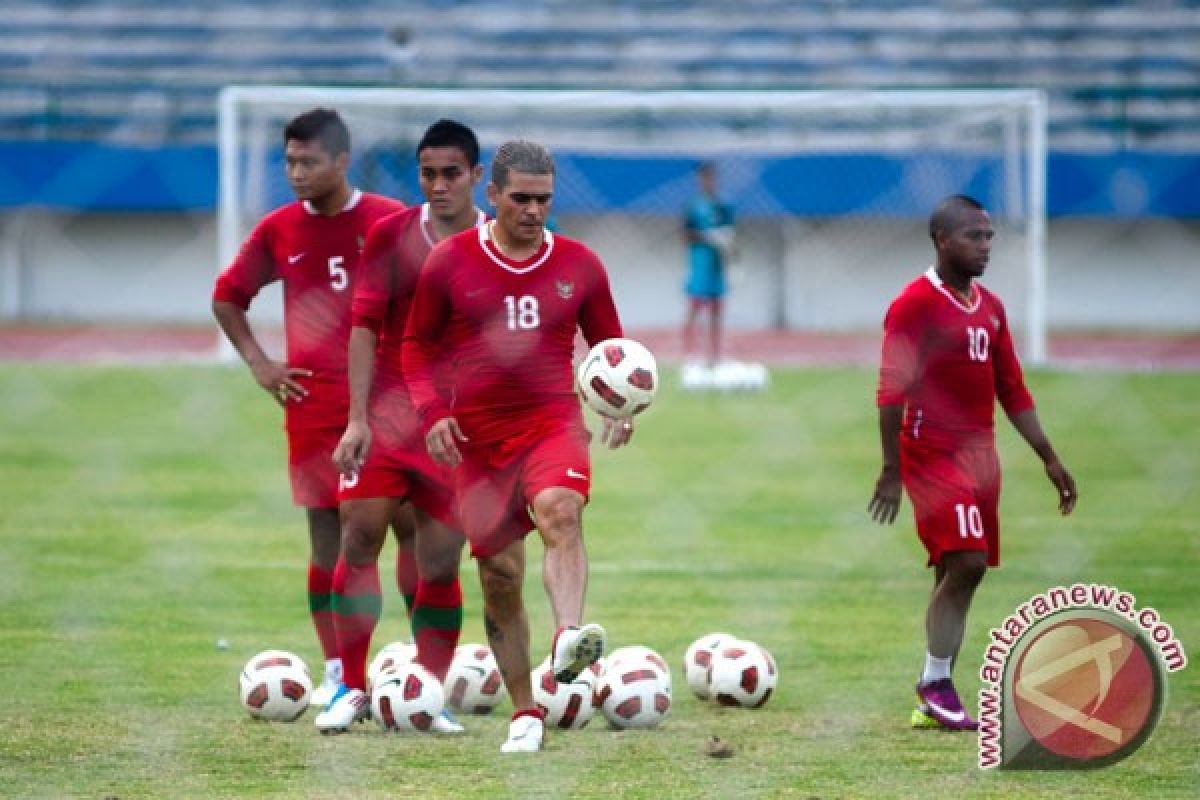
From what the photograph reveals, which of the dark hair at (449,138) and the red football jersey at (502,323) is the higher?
the dark hair at (449,138)

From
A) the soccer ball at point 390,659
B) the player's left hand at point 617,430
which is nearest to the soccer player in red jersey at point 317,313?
the soccer ball at point 390,659

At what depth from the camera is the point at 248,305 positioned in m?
6.18

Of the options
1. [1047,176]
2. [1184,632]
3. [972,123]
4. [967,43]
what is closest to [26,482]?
[1184,632]

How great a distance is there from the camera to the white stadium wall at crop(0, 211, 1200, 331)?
17625 millimetres

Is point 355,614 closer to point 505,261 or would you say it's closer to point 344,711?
point 344,711

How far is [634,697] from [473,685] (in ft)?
1.90

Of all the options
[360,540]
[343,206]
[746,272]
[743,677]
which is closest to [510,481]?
[360,540]

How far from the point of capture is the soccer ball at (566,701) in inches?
220

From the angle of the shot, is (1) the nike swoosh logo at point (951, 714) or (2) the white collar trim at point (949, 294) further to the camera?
(2) the white collar trim at point (949, 294)

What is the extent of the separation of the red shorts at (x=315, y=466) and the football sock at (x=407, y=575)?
1.18 feet

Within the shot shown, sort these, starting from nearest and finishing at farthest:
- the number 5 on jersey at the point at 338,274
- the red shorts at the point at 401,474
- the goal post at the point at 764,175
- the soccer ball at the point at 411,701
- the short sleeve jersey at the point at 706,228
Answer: the soccer ball at the point at 411,701 → the red shorts at the point at 401,474 → the number 5 on jersey at the point at 338,274 → the goal post at the point at 764,175 → the short sleeve jersey at the point at 706,228

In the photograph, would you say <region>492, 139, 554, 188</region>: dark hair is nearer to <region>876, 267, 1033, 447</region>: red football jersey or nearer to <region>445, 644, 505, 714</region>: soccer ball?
<region>876, 267, 1033, 447</region>: red football jersey

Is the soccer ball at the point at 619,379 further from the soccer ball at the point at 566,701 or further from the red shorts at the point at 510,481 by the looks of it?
the soccer ball at the point at 566,701

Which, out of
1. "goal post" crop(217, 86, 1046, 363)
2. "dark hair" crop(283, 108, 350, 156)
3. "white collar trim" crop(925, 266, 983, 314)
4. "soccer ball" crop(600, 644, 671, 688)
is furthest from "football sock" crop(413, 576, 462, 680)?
"goal post" crop(217, 86, 1046, 363)
